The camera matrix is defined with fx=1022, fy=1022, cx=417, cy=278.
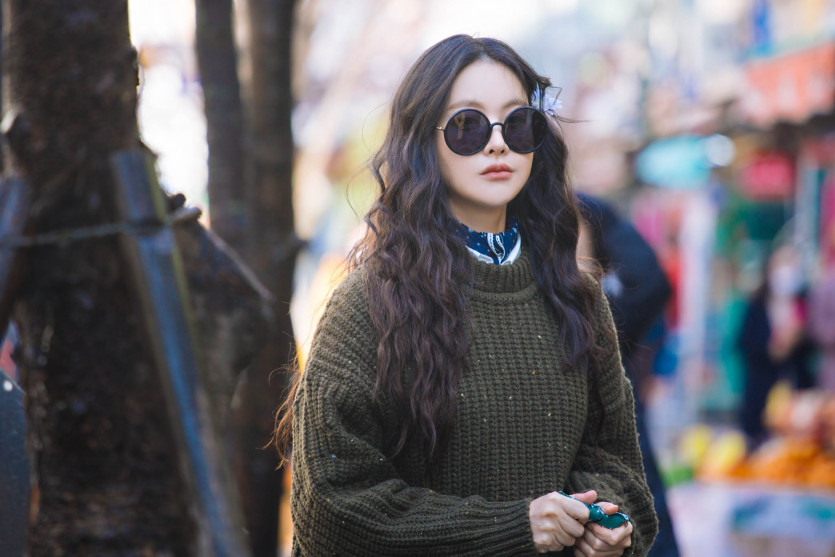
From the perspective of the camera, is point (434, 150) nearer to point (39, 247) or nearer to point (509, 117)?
point (509, 117)

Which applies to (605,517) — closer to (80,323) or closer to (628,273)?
(80,323)

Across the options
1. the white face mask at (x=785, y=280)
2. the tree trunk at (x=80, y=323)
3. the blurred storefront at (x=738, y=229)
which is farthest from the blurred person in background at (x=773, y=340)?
the tree trunk at (x=80, y=323)

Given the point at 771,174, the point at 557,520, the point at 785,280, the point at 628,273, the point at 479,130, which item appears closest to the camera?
the point at 557,520

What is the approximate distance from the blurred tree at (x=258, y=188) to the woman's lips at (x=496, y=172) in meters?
1.72

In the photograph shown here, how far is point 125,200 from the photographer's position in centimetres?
182

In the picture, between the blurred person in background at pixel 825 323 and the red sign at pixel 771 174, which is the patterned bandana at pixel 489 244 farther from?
the red sign at pixel 771 174

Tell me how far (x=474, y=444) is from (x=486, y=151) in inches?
25.7

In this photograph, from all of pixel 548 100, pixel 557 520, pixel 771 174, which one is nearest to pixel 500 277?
pixel 548 100

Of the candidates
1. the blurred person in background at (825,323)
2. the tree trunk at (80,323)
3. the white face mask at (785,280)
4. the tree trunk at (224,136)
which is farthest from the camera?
the white face mask at (785,280)

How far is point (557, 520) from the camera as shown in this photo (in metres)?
2.04

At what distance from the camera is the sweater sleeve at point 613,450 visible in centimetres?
233

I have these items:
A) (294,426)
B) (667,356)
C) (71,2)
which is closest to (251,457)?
(294,426)

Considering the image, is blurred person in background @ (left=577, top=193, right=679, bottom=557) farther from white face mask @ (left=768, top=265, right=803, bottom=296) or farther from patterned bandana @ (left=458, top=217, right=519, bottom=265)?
white face mask @ (left=768, top=265, right=803, bottom=296)

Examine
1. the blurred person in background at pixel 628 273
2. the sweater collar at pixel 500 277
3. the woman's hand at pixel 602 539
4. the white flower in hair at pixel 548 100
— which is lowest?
the woman's hand at pixel 602 539
